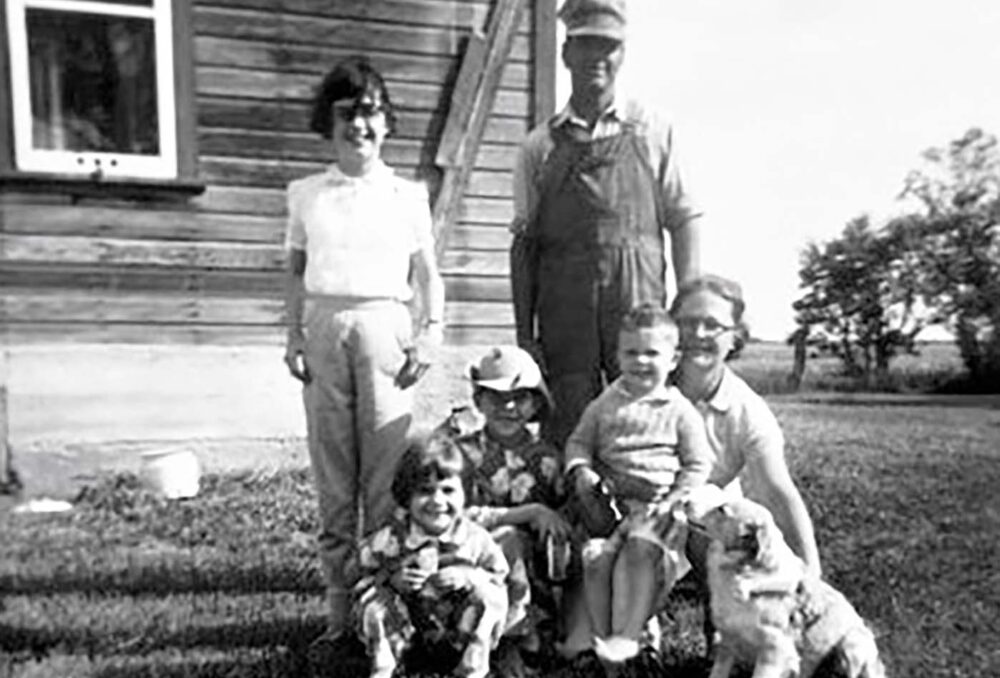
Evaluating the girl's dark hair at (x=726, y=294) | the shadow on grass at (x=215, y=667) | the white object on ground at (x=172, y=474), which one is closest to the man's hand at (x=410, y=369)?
the girl's dark hair at (x=726, y=294)

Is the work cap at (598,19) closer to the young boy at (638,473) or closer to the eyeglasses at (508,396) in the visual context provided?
the young boy at (638,473)

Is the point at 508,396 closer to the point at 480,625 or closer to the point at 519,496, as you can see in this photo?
the point at 519,496

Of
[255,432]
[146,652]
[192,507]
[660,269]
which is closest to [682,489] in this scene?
[660,269]

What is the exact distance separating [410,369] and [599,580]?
919mm

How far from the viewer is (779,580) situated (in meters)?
3.03

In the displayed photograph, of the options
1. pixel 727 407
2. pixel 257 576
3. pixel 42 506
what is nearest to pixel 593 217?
pixel 727 407

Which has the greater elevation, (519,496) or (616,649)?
(519,496)

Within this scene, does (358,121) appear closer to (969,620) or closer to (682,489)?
(682,489)

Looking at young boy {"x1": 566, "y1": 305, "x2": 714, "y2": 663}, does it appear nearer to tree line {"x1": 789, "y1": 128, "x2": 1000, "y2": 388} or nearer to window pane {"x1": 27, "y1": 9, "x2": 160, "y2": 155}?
window pane {"x1": 27, "y1": 9, "x2": 160, "y2": 155}

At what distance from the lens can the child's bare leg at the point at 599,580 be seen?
3326 mm

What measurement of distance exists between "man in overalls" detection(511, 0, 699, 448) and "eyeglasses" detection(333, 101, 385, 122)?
1.88 ft

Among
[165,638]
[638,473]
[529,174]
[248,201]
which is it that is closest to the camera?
[638,473]

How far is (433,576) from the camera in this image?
3.35 meters

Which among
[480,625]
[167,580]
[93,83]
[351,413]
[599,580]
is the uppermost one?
[93,83]
